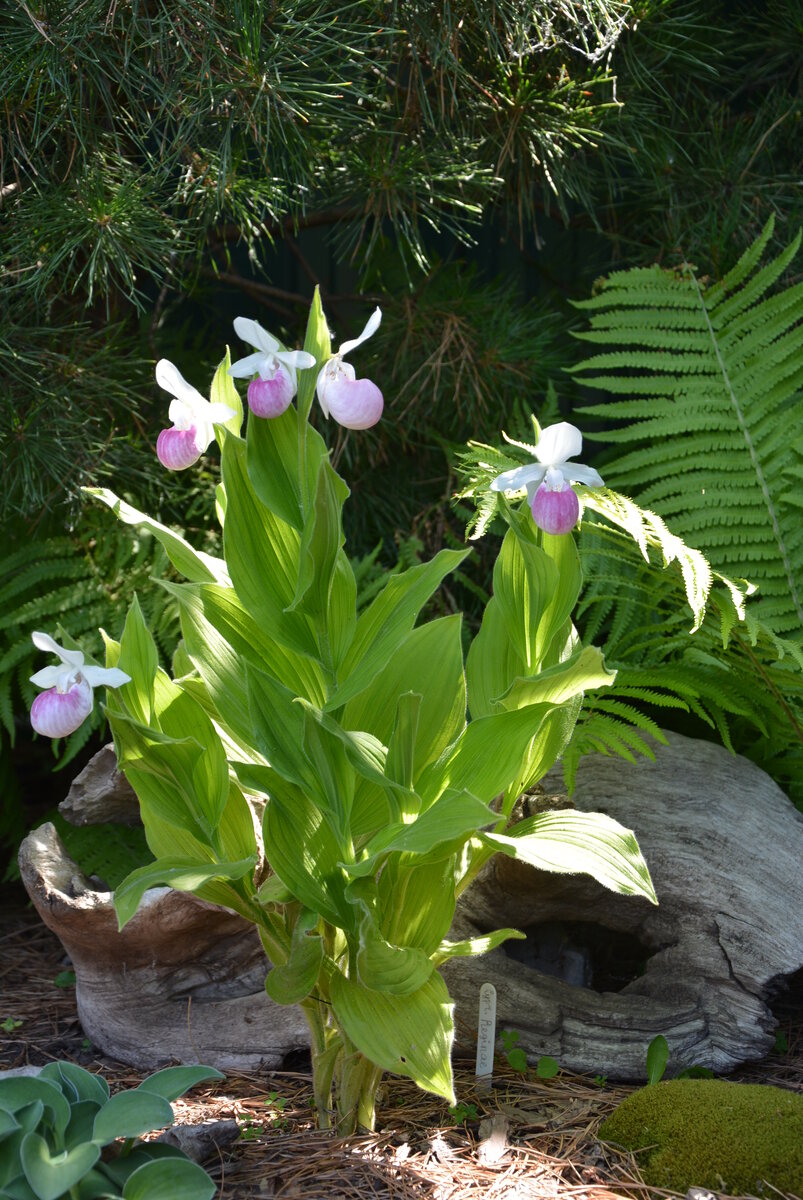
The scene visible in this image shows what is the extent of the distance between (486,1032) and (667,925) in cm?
40

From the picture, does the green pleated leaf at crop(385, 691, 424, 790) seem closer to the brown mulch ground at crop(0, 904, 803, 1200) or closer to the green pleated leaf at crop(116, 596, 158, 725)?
the green pleated leaf at crop(116, 596, 158, 725)

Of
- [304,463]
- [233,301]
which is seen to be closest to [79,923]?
[304,463]

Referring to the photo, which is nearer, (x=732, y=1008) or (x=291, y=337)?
(x=732, y=1008)

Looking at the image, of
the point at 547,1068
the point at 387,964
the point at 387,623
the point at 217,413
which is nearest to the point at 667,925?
the point at 547,1068

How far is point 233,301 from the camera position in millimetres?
3027

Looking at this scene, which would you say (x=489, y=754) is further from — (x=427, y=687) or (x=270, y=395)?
(x=270, y=395)

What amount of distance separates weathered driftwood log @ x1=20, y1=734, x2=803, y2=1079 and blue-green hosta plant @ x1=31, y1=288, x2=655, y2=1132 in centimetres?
29

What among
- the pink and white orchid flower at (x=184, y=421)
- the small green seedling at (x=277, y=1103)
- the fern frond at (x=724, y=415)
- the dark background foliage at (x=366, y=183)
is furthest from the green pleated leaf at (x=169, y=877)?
the fern frond at (x=724, y=415)

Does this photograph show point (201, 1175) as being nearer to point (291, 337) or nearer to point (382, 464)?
point (382, 464)

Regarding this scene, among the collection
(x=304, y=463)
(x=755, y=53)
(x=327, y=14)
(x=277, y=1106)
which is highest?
(x=755, y=53)

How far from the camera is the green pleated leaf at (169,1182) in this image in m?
1.18

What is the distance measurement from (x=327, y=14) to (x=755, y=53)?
1318mm

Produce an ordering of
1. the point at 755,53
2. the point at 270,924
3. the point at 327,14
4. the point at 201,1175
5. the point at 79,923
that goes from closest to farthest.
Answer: the point at 201,1175 < the point at 270,924 < the point at 79,923 < the point at 327,14 < the point at 755,53

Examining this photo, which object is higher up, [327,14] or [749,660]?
[327,14]
